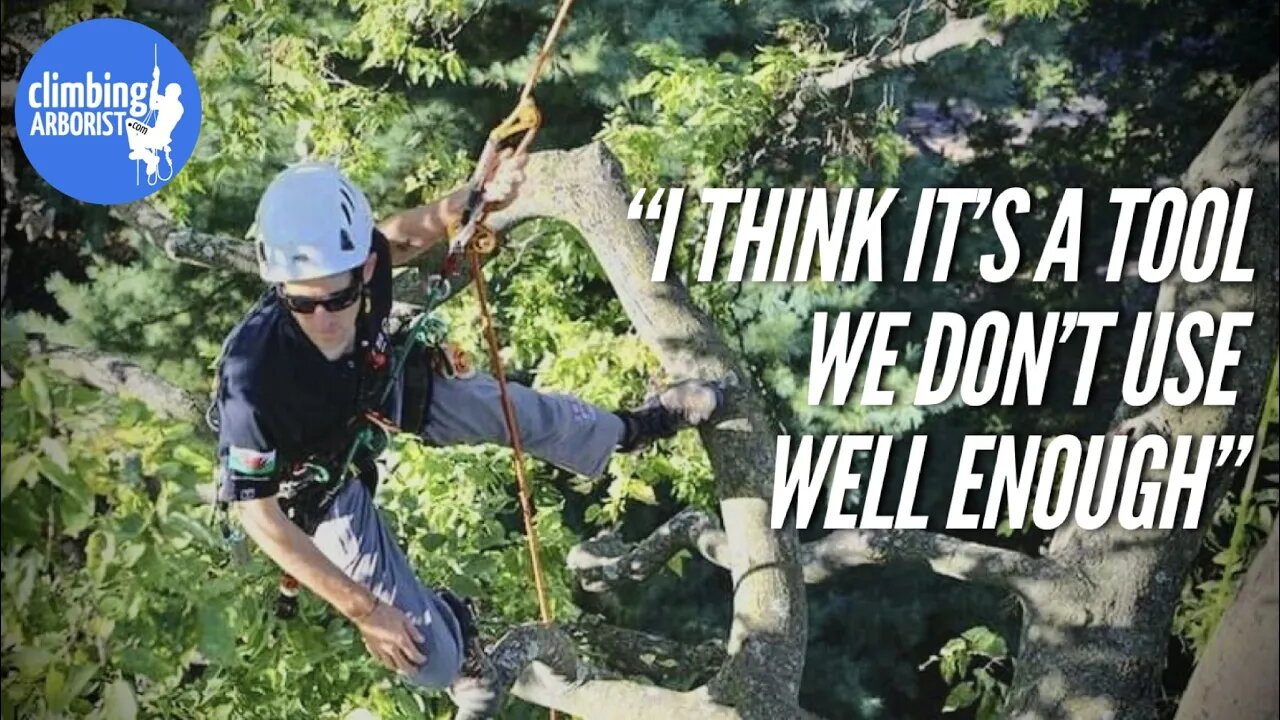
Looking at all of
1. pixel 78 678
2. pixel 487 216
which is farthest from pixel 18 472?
pixel 487 216

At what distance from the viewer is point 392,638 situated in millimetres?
2963

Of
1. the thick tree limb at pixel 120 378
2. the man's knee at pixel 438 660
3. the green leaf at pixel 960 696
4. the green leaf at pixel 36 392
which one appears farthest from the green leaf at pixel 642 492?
the green leaf at pixel 36 392

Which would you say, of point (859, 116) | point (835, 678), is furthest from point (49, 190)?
point (835, 678)

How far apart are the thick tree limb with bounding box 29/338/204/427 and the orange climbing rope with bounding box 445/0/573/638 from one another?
559 millimetres

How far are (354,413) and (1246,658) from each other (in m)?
1.80

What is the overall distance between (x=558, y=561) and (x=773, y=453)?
1.58ft

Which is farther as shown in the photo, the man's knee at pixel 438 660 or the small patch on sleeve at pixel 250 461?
the man's knee at pixel 438 660

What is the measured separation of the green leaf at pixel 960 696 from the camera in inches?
123

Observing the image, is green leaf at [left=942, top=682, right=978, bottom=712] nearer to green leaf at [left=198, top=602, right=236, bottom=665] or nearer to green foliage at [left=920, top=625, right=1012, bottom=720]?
green foliage at [left=920, top=625, right=1012, bottom=720]

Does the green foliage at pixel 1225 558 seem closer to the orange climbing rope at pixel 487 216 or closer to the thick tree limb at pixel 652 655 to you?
the thick tree limb at pixel 652 655

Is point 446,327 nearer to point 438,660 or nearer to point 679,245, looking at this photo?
point 679,245

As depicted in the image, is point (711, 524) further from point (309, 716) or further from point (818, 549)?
point (309, 716)

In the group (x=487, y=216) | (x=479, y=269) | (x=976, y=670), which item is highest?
(x=487, y=216)

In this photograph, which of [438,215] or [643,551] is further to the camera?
[643,551]
